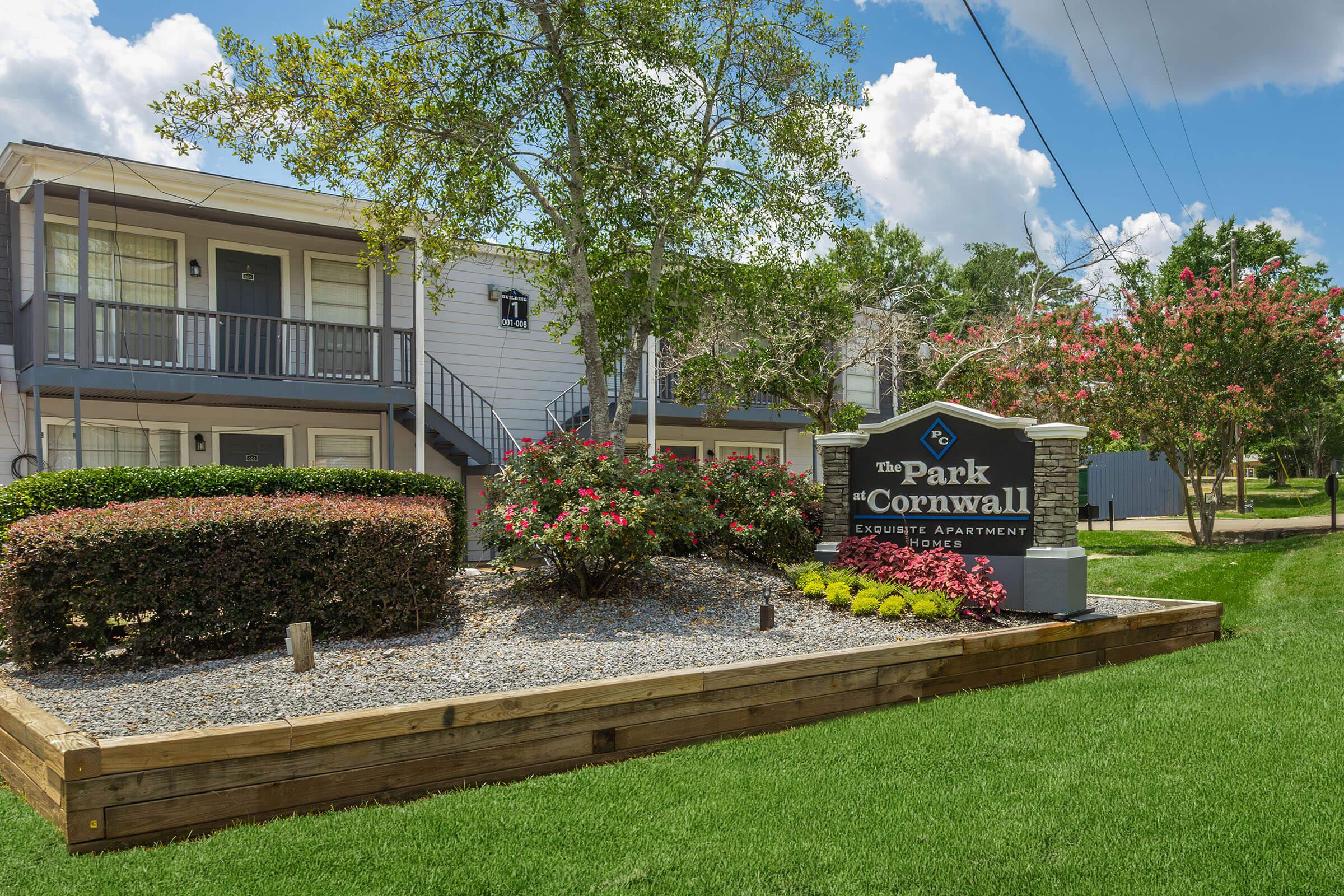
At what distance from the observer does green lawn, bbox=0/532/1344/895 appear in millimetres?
3113

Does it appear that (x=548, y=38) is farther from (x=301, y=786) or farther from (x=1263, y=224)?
(x=1263, y=224)

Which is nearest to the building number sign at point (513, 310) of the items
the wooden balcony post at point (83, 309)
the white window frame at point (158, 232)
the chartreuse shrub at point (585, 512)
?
the white window frame at point (158, 232)

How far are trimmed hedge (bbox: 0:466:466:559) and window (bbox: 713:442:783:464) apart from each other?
9286 mm

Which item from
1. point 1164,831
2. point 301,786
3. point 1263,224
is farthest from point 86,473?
point 1263,224

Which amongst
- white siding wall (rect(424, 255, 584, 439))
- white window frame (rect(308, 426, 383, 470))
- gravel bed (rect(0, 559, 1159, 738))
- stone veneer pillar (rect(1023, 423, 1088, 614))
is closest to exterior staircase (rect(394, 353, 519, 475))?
white siding wall (rect(424, 255, 584, 439))

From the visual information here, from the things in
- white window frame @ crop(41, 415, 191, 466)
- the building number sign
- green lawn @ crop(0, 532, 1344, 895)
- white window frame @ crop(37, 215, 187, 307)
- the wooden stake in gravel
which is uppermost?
white window frame @ crop(37, 215, 187, 307)

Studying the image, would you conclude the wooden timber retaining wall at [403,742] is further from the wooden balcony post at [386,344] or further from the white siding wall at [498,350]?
the white siding wall at [498,350]

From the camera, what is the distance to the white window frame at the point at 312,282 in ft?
42.8

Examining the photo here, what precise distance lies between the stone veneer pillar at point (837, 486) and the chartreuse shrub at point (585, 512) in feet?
4.29

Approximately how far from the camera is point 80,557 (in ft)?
17.3

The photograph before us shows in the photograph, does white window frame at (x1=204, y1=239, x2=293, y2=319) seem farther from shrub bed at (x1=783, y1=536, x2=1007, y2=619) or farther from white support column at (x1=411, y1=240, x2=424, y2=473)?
shrub bed at (x1=783, y1=536, x2=1007, y2=619)

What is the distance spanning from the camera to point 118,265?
11.8m

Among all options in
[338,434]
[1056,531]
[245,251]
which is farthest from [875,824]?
[245,251]

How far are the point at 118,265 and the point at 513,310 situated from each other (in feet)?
Result: 18.0
